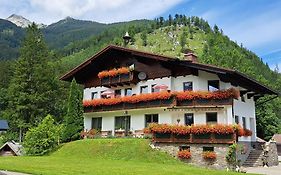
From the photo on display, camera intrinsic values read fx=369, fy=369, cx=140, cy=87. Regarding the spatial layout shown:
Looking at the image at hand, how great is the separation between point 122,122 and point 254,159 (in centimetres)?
1213

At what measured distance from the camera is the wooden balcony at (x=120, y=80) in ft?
109

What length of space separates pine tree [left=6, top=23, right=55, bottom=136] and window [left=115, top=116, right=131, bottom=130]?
20.3m

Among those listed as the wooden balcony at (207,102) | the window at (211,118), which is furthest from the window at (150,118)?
the window at (211,118)

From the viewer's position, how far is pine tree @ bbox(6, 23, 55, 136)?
50812 mm

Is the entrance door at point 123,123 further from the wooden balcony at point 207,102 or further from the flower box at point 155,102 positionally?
the wooden balcony at point 207,102

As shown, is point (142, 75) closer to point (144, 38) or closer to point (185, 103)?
point (185, 103)

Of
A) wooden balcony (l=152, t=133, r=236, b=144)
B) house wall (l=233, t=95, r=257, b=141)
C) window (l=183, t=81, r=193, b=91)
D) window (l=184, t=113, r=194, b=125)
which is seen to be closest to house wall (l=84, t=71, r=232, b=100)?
window (l=183, t=81, r=193, b=91)

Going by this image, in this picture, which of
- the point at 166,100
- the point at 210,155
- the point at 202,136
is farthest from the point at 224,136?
the point at 166,100

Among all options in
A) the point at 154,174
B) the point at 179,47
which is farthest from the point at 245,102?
the point at 179,47

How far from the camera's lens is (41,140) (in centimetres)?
3105

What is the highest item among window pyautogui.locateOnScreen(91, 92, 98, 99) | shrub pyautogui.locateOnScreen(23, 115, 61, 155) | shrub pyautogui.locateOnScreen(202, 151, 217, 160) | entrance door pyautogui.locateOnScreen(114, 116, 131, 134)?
window pyautogui.locateOnScreen(91, 92, 98, 99)

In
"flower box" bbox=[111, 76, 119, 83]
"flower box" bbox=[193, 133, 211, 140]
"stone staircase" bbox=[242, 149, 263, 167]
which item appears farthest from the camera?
"flower box" bbox=[111, 76, 119, 83]

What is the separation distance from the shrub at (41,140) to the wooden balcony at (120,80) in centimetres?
651

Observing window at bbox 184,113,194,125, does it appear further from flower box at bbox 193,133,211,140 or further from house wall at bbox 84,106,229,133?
flower box at bbox 193,133,211,140
